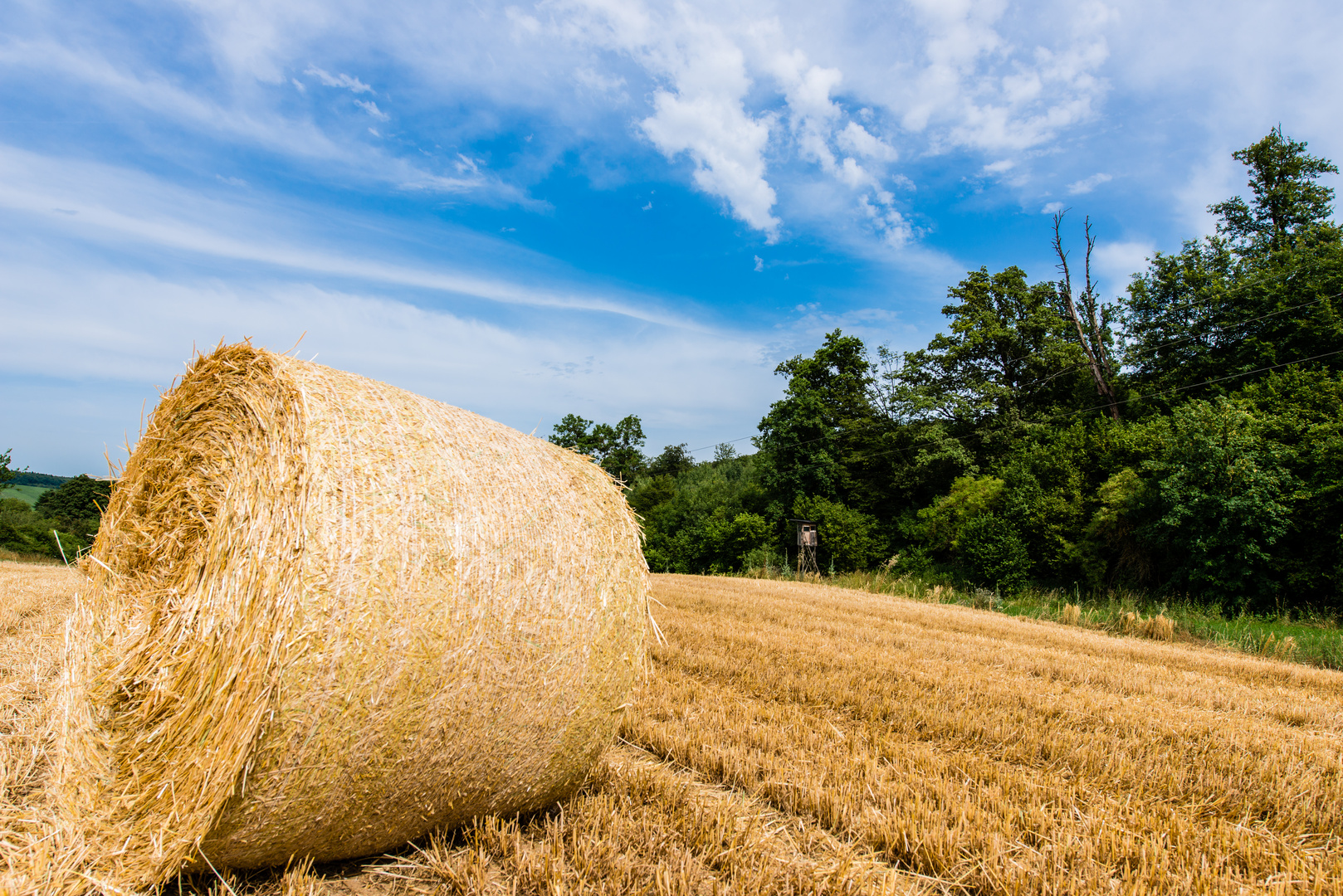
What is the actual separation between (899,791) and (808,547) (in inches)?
1258

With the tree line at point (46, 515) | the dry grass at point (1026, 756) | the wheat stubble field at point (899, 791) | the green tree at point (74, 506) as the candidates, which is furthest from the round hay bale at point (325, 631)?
the green tree at point (74, 506)

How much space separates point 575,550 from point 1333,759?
543 cm

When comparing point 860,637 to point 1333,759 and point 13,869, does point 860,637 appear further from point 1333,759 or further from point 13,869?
point 13,869

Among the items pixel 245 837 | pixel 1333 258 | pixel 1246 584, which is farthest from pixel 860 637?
pixel 1333 258

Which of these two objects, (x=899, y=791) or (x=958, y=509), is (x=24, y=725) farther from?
(x=958, y=509)

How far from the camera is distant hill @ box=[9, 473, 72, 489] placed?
3959 centimetres

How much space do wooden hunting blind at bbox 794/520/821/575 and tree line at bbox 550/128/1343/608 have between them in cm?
135

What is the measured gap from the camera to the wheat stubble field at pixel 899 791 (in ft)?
9.09

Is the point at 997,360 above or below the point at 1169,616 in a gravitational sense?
above

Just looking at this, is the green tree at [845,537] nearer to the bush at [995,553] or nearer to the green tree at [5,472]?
the bush at [995,553]

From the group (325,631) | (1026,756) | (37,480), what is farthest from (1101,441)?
(37,480)

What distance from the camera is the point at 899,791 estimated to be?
3.56m

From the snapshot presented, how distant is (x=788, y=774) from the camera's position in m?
3.81

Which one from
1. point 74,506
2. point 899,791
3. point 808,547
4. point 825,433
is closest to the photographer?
point 899,791
